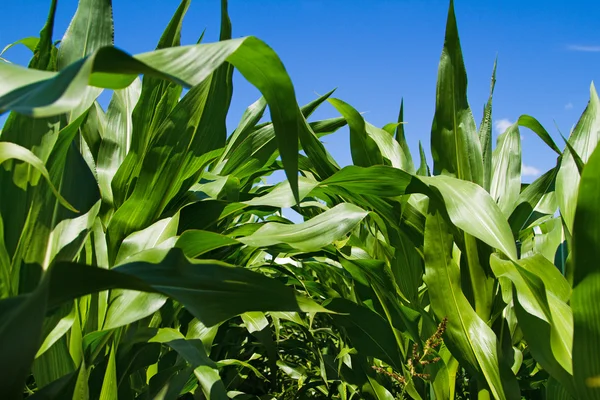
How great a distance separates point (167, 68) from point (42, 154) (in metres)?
0.30

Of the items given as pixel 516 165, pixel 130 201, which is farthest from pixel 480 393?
pixel 130 201

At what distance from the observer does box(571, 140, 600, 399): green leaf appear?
0.62 meters

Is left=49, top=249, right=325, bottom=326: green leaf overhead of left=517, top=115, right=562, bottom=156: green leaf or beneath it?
beneath

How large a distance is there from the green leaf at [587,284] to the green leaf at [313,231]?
27 cm

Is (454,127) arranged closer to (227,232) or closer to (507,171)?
(507,171)

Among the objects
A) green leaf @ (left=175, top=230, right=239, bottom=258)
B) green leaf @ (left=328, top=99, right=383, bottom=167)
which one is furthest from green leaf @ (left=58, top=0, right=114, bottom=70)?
green leaf @ (left=328, top=99, right=383, bottom=167)

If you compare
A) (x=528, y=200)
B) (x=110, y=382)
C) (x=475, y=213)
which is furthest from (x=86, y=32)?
(x=528, y=200)

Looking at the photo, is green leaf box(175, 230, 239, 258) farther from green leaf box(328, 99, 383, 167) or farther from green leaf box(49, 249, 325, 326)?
green leaf box(328, 99, 383, 167)

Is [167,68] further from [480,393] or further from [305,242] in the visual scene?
[480,393]

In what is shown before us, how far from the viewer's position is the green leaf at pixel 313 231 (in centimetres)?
74

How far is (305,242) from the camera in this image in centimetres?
75

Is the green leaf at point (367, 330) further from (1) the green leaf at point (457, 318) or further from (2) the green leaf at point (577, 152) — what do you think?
(2) the green leaf at point (577, 152)

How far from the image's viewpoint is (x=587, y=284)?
65 centimetres

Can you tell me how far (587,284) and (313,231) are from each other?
33cm
